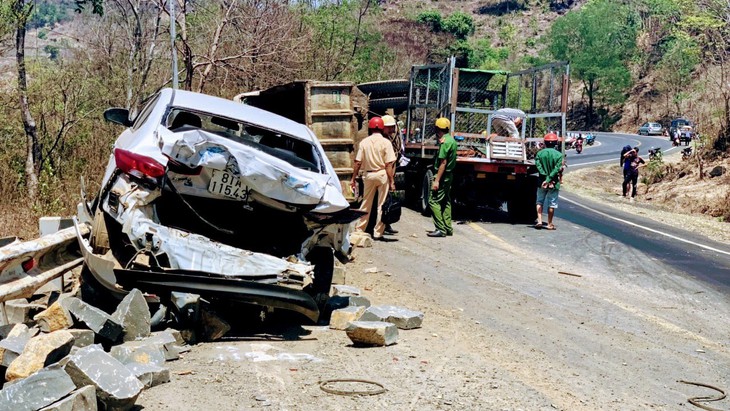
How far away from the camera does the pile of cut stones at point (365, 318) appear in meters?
6.52

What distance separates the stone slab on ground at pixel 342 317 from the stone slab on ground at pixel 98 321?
1.86m

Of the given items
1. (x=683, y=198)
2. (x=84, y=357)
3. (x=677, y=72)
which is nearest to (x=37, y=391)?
(x=84, y=357)

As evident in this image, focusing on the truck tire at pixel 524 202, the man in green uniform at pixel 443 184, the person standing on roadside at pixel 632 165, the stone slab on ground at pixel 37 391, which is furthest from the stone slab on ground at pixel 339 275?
the person standing on roadside at pixel 632 165

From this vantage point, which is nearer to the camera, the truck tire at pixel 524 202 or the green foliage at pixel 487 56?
the truck tire at pixel 524 202

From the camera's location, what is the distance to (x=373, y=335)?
6500mm

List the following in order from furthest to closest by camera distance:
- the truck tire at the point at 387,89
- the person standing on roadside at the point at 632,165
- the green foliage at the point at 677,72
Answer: the green foliage at the point at 677,72, the person standing on roadside at the point at 632,165, the truck tire at the point at 387,89

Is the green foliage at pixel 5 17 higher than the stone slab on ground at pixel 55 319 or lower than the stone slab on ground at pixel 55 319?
higher

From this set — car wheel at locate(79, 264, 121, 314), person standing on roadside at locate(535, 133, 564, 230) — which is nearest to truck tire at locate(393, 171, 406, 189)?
person standing on roadside at locate(535, 133, 564, 230)

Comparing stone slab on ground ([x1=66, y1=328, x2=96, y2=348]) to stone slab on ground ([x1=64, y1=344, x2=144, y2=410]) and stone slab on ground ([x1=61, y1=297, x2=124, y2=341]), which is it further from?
stone slab on ground ([x1=64, y1=344, x2=144, y2=410])

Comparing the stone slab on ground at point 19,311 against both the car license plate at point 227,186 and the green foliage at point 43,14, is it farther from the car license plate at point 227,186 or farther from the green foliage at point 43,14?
the green foliage at point 43,14

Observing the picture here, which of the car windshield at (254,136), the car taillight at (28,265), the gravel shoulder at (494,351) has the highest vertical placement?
the car windshield at (254,136)

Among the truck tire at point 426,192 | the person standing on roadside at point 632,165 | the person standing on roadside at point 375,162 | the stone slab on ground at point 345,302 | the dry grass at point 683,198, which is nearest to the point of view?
the stone slab on ground at point 345,302

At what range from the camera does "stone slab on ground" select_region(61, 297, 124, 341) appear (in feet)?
19.5

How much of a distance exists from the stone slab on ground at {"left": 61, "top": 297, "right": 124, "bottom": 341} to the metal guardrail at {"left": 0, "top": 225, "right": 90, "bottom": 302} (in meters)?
1.39
